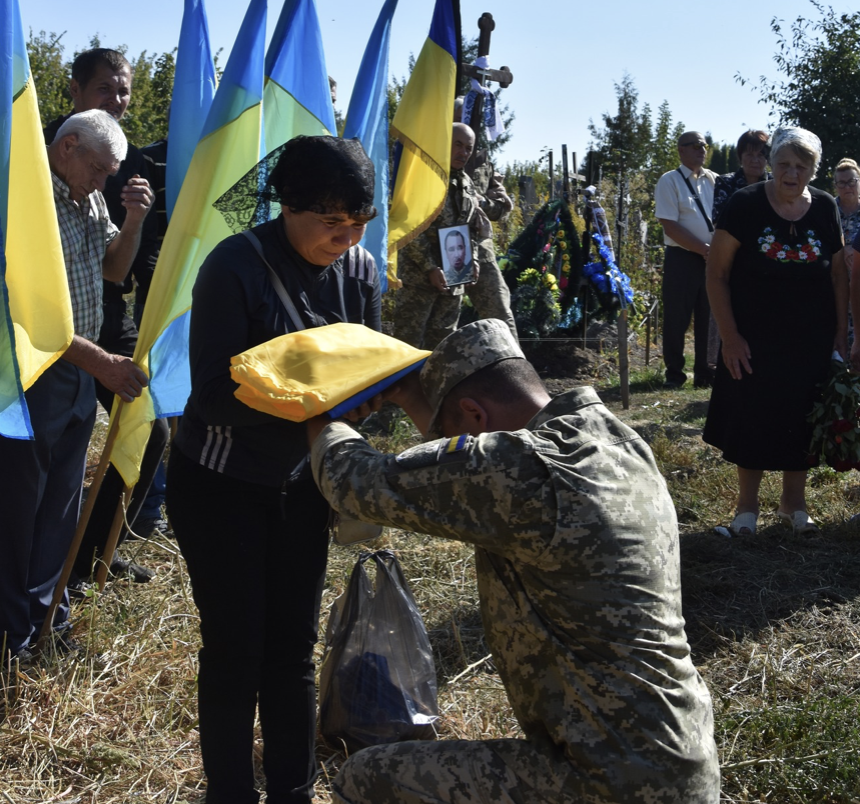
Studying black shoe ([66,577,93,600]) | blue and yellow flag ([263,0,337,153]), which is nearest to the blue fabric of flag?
blue and yellow flag ([263,0,337,153])

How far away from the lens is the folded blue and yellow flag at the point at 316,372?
1.93m

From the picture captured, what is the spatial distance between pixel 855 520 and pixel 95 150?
4.03 metres

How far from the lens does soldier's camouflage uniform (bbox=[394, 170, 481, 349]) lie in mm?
6578

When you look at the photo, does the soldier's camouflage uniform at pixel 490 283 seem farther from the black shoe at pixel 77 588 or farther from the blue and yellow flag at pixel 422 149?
the black shoe at pixel 77 588

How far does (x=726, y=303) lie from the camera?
185 inches

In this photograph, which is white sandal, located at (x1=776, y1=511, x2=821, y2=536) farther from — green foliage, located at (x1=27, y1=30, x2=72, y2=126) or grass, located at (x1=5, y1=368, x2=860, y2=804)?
green foliage, located at (x1=27, y1=30, x2=72, y2=126)

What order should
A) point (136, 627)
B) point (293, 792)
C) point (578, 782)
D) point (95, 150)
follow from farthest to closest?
point (136, 627) < point (95, 150) < point (293, 792) < point (578, 782)

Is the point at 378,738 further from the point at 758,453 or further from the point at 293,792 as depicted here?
the point at 758,453

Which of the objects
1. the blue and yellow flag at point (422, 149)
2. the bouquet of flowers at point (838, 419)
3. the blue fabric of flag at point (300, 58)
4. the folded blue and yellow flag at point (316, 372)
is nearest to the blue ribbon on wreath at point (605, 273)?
the blue and yellow flag at point (422, 149)

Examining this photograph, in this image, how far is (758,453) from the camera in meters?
4.74

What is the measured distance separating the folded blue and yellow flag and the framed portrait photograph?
4.60 m

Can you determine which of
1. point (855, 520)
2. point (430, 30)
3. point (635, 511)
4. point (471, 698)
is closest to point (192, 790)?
point (471, 698)

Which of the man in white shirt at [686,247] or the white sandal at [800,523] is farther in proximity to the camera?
the man in white shirt at [686,247]

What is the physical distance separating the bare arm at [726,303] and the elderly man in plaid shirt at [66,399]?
8.75 feet
